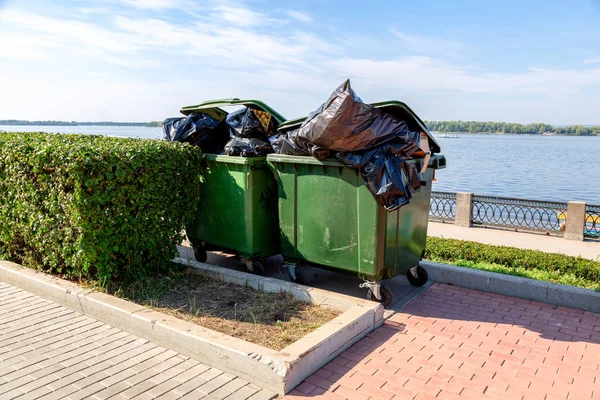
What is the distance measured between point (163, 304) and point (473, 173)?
4409 centimetres

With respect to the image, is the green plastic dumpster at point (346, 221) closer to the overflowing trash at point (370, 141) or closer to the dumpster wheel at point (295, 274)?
the dumpster wheel at point (295, 274)

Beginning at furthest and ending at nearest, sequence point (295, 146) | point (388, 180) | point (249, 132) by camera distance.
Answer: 1. point (249, 132)
2. point (295, 146)
3. point (388, 180)

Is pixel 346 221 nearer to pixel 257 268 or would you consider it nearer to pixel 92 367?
pixel 257 268

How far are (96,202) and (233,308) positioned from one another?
1655mm

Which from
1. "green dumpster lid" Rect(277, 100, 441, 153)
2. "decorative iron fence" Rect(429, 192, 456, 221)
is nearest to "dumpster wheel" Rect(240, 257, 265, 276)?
"green dumpster lid" Rect(277, 100, 441, 153)

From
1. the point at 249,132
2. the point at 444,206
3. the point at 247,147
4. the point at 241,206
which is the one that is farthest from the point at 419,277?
the point at 444,206

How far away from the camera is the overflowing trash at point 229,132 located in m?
5.52

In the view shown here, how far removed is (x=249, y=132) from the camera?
5.68m

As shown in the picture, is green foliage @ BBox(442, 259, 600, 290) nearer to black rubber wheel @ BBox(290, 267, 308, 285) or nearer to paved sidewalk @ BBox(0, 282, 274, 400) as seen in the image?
black rubber wheel @ BBox(290, 267, 308, 285)

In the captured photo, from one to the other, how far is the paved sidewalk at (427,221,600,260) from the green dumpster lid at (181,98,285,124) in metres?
5.94

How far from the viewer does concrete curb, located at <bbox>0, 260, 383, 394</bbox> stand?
11.1 feet

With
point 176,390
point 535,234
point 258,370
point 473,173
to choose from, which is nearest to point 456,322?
point 258,370

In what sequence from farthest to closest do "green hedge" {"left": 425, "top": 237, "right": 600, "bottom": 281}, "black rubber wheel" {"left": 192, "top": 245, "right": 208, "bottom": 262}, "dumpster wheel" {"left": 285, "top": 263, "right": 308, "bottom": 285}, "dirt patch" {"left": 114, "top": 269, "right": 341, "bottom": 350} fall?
"green hedge" {"left": 425, "top": 237, "right": 600, "bottom": 281} → "black rubber wheel" {"left": 192, "top": 245, "right": 208, "bottom": 262} → "dumpster wheel" {"left": 285, "top": 263, "right": 308, "bottom": 285} → "dirt patch" {"left": 114, "top": 269, "right": 341, "bottom": 350}

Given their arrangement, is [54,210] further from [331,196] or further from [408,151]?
[408,151]
